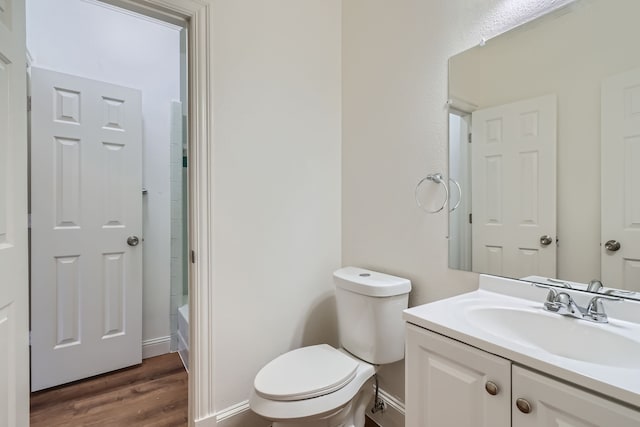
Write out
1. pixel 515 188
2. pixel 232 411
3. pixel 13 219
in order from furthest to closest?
pixel 232 411 → pixel 515 188 → pixel 13 219

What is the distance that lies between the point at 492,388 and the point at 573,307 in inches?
14.8

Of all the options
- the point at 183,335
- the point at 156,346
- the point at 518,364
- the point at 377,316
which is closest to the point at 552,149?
the point at 518,364

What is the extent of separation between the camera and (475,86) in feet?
3.88

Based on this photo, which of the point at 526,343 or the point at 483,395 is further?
the point at 526,343

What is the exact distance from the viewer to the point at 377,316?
4.25 ft

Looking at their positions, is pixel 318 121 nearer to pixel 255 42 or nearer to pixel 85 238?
pixel 255 42

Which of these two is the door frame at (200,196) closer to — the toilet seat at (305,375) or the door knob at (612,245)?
the toilet seat at (305,375)

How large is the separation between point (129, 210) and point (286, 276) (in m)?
1.27

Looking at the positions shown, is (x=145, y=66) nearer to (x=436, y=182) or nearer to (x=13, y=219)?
(x=13, y=219)

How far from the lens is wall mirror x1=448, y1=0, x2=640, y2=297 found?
2.82ft

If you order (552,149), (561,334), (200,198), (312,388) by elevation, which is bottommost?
(312,388)

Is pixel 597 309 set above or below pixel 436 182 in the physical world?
below

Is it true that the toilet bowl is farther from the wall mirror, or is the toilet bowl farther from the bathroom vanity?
the wall mirror

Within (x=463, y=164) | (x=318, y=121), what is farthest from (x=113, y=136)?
(x=463, y=164)
